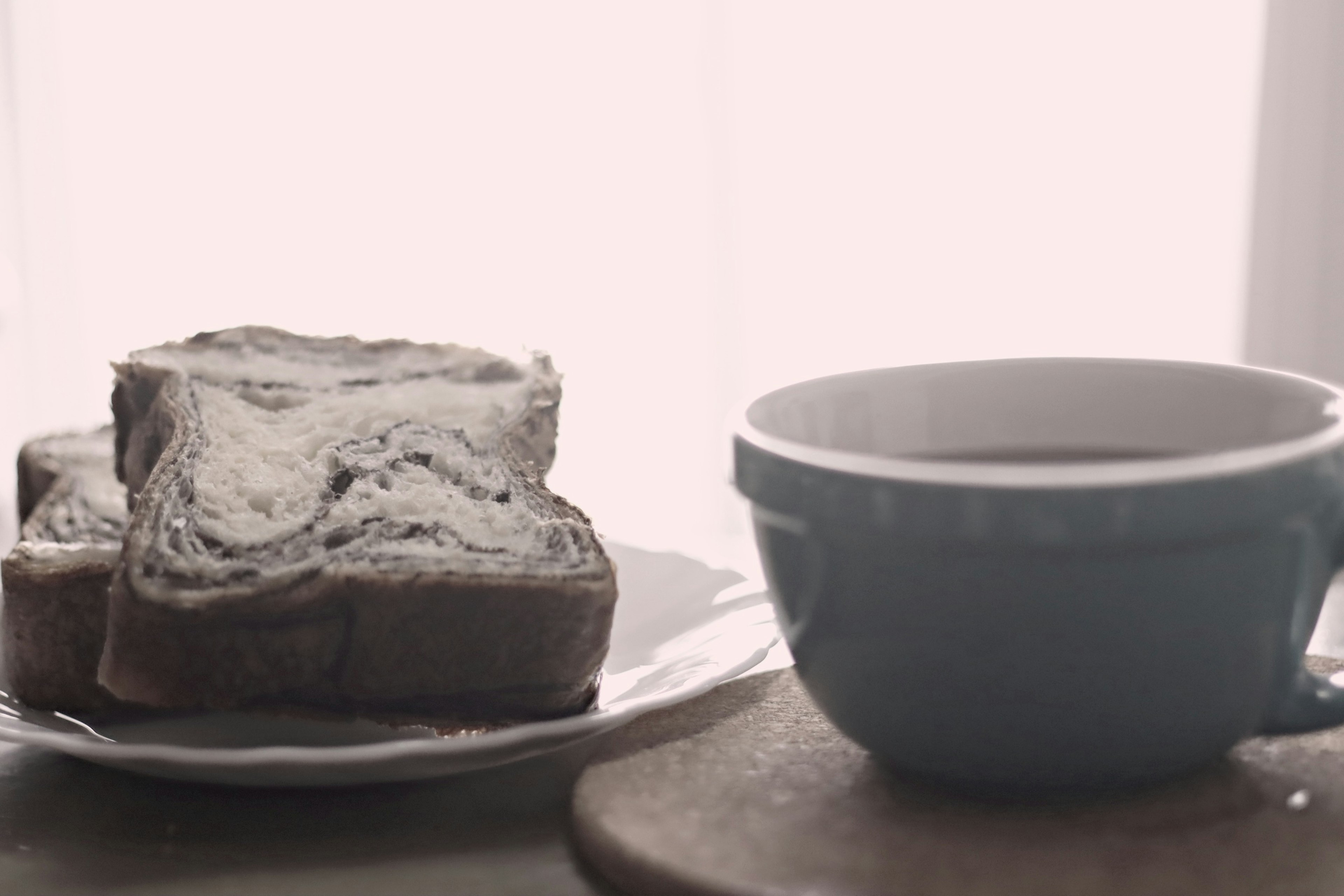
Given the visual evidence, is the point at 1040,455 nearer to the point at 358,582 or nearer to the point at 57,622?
the point at 358,582

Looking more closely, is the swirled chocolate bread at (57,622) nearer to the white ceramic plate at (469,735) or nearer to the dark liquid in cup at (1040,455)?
the white ceramic plate at (469,735)

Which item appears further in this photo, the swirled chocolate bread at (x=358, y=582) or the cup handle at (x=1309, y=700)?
the swirled chocolate bread at (x=358, y=582)

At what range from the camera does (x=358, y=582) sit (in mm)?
630

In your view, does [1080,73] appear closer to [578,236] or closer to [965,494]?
[578,236]

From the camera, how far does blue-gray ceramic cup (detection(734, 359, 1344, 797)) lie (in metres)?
0.46

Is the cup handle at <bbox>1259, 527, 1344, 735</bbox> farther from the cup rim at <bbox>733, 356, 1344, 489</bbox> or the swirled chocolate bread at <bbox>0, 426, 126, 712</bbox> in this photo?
the swirled chocolate bread at <bbox>0, 426, 126, 712</bbox>

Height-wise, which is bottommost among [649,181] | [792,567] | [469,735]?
[469,735]

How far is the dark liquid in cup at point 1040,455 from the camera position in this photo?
2.08 ft

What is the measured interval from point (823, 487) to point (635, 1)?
7.06ft

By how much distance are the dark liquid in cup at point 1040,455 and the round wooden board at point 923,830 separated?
140mm

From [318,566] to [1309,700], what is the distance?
0.44 m

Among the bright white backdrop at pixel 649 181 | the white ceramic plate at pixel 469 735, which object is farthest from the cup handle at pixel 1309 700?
the bright white backdrop at pixel 649 181

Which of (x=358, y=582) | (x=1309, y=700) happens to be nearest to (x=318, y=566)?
(x=358, y=582)

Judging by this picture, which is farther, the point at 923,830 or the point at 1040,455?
the point at 1040,455
